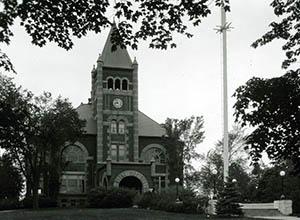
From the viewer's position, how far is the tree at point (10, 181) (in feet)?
183

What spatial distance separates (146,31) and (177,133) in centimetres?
5314

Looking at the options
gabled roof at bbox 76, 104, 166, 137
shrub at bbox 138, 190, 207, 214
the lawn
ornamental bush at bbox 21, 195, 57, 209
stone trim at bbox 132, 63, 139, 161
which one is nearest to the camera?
the lawn

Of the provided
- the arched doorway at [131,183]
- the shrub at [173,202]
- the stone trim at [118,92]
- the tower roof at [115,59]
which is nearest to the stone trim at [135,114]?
the stone trim at [118,92]

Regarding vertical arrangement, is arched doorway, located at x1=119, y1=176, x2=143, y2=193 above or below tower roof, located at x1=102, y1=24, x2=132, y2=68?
below

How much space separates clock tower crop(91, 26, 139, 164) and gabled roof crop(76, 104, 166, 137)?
5.43 feet

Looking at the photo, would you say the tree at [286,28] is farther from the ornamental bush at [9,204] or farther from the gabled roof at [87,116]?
the gabled roof at [87,116]

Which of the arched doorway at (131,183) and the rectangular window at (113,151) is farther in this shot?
the rectangular window at (113,151)

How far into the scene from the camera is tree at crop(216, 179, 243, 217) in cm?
3225

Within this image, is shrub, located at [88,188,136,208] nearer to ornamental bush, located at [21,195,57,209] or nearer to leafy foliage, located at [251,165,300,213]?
ornamental bush, located at [21,195,57,209]

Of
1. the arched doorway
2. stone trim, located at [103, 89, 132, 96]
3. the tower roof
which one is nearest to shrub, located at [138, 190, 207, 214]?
the arched doorway

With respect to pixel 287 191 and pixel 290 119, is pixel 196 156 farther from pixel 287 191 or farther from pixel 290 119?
pixel 290 119

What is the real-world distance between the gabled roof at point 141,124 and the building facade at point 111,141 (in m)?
0.23

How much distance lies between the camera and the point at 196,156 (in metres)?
62.3

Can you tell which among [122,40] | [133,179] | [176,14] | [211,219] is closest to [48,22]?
[122,40]
